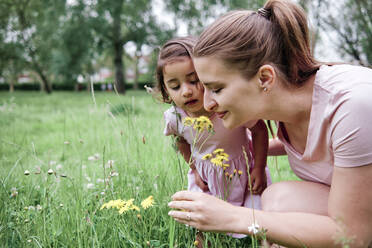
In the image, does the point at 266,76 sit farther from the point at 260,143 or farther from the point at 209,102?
the point at 260,143

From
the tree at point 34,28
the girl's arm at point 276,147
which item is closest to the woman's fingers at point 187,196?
the girl's arm at point 276,147

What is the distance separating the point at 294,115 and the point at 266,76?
27 centimetres

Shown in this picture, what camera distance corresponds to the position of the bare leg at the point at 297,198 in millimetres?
1544

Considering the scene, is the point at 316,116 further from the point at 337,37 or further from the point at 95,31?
the point at 95,31

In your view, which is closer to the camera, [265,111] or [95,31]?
[265,111]

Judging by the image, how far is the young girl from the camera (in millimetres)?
2082

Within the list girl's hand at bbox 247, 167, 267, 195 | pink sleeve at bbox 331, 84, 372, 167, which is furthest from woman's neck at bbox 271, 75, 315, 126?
girl's hand at bbox 247, 167, 267, 195

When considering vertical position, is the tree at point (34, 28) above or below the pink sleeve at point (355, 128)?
above

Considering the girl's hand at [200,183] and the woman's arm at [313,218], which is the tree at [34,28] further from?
the woman's arm at [313,218]

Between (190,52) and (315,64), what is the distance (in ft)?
2.59

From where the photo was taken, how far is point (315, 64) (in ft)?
5.13

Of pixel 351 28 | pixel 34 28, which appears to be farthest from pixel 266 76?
pixel 34 28

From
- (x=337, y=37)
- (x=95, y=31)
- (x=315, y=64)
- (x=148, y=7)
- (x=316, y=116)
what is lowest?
(x=316, y=116)

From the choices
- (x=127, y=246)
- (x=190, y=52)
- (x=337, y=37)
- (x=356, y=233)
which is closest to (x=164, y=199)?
(x=127, y=246)
